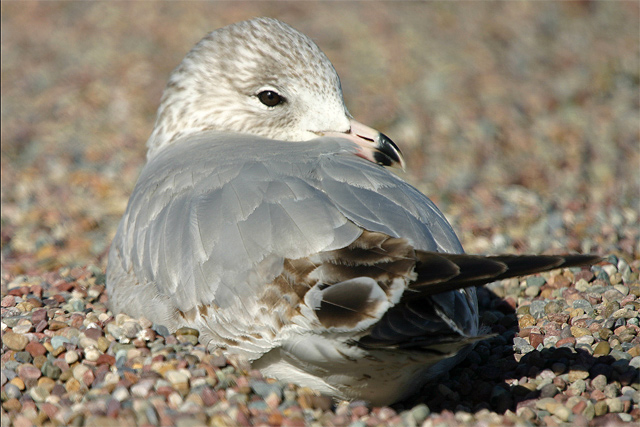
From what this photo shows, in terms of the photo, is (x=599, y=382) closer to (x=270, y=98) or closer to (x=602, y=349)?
(x=602, y=349)

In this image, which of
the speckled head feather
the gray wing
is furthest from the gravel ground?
the speckled head feather

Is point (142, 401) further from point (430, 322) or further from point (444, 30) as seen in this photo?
point (444, 30)

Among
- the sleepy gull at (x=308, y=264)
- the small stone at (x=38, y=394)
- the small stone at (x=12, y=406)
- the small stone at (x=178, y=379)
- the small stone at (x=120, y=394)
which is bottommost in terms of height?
the small stone at (x=12, y=406)

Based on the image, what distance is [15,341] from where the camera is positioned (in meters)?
3.12

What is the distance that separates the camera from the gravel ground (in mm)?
2826

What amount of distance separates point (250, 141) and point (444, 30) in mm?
4826

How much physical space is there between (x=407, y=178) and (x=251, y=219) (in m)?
3.28

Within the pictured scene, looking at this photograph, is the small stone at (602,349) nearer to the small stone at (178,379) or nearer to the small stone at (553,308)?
the small stone at (553,308)

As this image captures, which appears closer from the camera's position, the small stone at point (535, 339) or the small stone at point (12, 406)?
the small stone at point (12, 406)

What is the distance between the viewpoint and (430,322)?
249 cm

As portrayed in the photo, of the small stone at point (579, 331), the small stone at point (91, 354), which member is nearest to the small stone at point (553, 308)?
the small stone at point (579, 331)

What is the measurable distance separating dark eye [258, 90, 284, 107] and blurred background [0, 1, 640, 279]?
1.58 m

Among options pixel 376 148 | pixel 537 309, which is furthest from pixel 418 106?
pixel 537 309

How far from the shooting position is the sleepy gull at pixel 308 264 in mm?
2482
